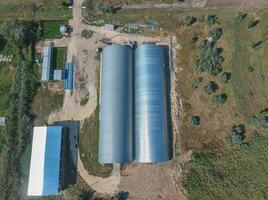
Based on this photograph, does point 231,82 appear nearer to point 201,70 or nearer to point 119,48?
point 201,70

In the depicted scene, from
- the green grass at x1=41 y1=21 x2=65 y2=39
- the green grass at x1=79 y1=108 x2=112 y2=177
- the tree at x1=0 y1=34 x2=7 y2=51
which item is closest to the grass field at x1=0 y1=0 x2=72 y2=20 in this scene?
the green grass at x1=41 y1=21 x2=65 y2=39

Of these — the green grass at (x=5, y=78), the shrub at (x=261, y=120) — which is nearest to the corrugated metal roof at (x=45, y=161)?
the green grass at (x=5, y=78)

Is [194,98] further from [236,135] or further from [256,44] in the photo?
[256,44]

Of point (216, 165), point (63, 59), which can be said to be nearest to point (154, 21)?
point (63, 59)

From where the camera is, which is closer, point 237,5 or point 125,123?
point 125,123

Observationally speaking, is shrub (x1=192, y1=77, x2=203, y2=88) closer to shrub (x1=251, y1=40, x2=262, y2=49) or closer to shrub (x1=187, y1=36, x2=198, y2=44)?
shrub (x1=187, y1=36, x2=198, y2=44)

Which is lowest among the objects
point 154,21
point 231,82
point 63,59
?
point 231,82

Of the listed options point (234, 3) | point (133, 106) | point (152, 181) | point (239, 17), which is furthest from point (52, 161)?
point (234, 3)

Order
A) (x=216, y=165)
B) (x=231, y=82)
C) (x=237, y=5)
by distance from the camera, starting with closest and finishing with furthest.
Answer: (x=216, y=165)
(x=231, y=82)
(x=237, y=5)
